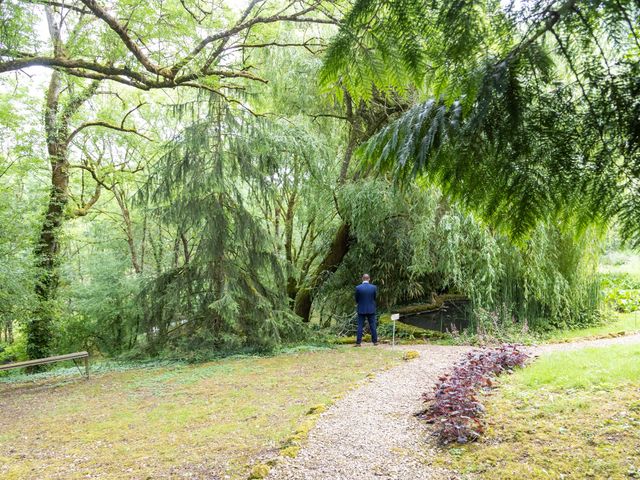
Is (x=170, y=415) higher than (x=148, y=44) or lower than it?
lower

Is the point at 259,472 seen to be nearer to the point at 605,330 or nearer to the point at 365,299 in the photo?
the point at 365,299

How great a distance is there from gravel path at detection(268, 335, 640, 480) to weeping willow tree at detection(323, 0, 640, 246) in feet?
6.53

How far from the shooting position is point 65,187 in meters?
9.76

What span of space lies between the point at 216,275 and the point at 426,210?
421 centimetres

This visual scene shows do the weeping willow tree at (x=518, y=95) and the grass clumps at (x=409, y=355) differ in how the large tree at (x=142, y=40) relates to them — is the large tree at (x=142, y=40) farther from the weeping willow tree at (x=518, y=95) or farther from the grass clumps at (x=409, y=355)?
the grass clumps at (x=409, y=355)

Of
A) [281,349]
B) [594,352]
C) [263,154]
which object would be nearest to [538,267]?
[594,352]

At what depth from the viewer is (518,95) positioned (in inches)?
55.2

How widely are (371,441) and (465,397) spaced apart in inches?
33.9

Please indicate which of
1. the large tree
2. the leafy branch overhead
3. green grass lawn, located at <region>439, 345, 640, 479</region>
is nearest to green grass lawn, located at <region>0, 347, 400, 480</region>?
green grass lawn, located at <region>439, 345, 640, 479</region>

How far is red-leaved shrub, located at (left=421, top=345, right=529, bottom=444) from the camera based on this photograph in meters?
3.12

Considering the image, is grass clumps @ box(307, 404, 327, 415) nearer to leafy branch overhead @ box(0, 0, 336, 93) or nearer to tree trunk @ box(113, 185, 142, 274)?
leafy branch overhead @ box(0, 0, 336, 93)

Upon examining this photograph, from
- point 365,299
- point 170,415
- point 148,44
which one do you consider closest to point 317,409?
point 170,415

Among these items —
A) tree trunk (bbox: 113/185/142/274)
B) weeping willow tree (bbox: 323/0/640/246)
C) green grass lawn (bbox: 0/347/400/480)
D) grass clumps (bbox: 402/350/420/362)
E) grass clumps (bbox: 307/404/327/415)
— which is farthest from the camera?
tree trunk (bbox: 113/185/142/274)

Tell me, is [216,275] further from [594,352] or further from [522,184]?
[522,184]
